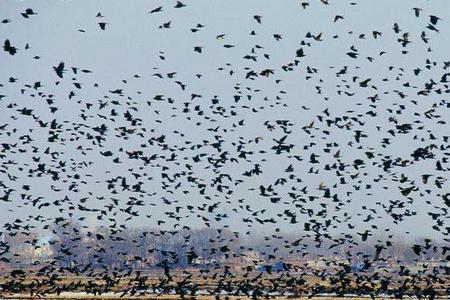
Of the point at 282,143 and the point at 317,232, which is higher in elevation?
the point at 282,143

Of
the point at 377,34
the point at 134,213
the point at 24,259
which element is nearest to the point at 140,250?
the point at 24,259

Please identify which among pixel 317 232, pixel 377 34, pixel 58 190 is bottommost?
pixel 317 232

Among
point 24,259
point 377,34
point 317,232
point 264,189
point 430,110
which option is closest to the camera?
point 377,34

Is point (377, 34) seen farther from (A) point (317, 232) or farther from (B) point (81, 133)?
(B) point (81, 133)

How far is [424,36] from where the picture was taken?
1033 inches

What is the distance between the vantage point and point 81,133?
3100 centimetres

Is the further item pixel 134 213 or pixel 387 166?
pixel 134 213

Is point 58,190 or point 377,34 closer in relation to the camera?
point 377,34

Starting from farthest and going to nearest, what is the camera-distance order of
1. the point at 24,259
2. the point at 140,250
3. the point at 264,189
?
the point at 24,259
the point at 140,250
the point at 264,189

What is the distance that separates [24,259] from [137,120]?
581ft

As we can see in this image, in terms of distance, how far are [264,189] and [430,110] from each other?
7.94 meters

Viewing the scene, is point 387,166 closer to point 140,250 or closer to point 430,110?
point 430,110

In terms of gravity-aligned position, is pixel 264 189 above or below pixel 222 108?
below

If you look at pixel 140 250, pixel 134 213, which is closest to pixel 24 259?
pixel 140 250
